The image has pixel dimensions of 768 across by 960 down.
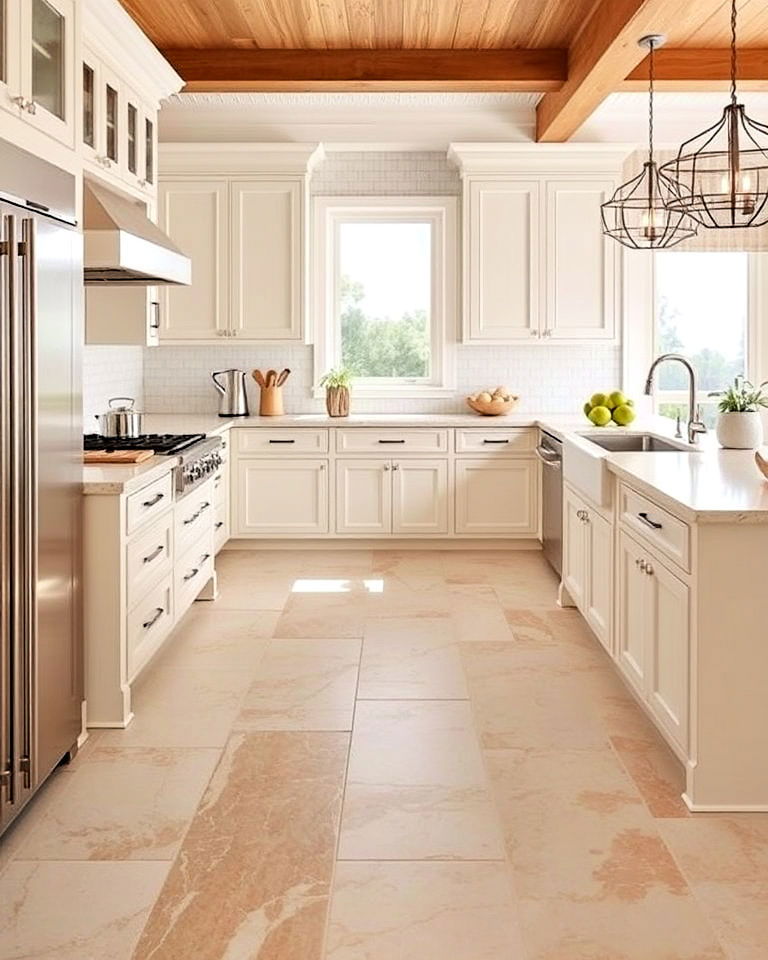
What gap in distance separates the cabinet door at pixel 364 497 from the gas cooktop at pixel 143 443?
69.5 inches

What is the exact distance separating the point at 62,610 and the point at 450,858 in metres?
1.34

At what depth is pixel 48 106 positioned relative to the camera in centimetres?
323

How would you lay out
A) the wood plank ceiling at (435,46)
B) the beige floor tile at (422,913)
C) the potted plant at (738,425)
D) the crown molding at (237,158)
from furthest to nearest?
the crown molding at (237,158) < the wood plank ceiling at (435,46) < the potted plant at (738,425) < the beige floor tile at (422,913)

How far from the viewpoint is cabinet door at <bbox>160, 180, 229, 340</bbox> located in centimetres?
661

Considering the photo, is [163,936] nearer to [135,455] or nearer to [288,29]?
[135,455]

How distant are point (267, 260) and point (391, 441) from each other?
137 cm

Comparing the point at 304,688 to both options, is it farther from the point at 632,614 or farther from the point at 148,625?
the point at 632,614

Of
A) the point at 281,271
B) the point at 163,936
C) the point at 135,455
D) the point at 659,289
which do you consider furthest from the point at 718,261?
the point at 163,936

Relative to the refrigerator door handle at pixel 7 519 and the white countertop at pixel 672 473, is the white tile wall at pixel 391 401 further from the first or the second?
the refrigerator door handle at pixel 7 519

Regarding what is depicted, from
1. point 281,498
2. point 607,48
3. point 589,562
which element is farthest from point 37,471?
point 281,498

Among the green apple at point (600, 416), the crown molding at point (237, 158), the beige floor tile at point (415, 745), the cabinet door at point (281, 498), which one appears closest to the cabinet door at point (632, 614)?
the beige floor tile at point (415, 745)

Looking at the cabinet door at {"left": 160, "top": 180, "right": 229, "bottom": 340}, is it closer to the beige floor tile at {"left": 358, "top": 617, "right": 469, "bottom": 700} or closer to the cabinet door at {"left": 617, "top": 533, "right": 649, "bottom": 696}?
the beige floor tile at {"left": 358, "top": 617, "right": 469, "bottom": 700}

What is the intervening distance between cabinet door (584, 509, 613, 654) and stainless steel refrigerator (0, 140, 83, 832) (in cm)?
194

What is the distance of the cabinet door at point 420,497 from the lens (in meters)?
6.66
